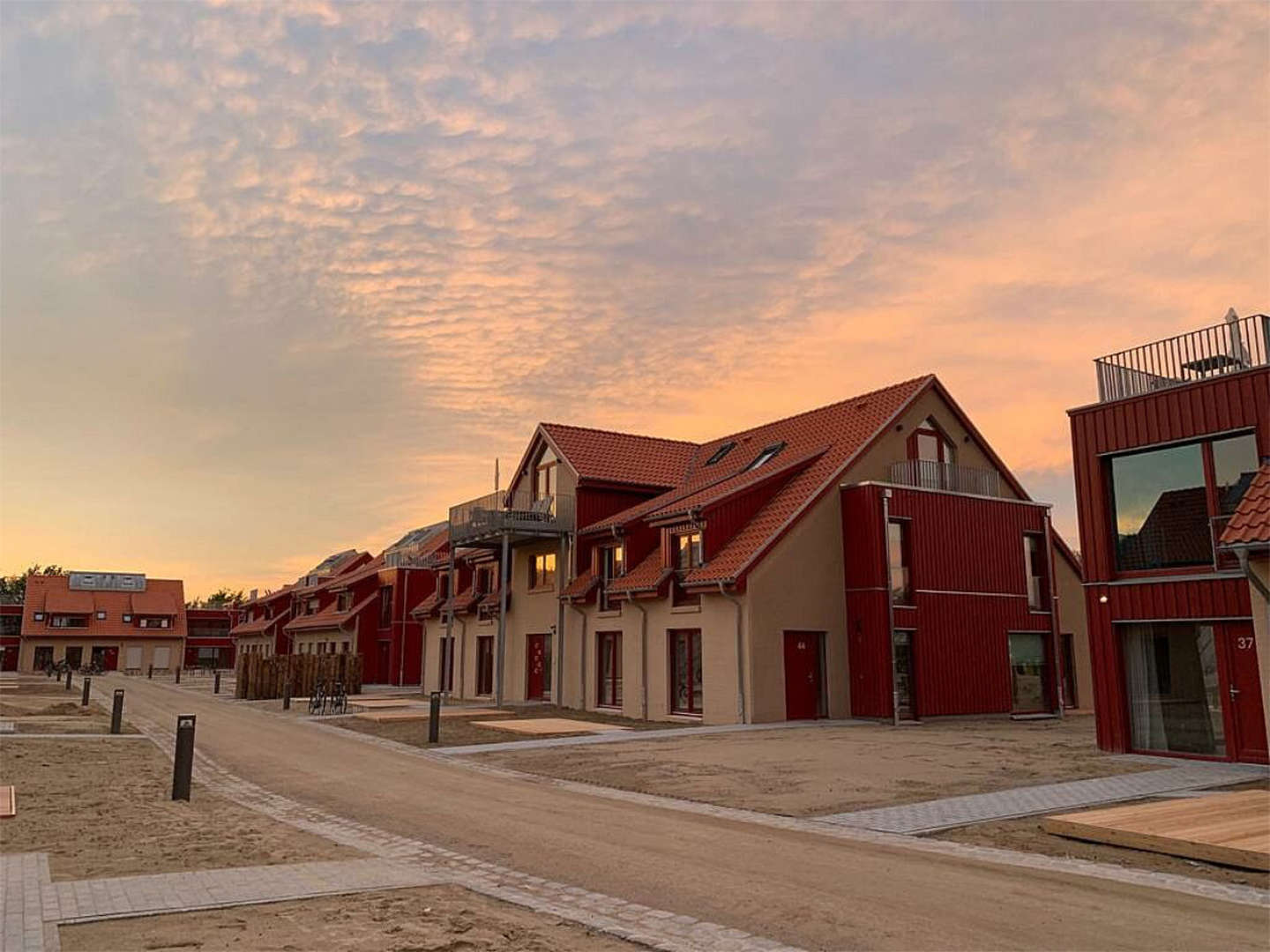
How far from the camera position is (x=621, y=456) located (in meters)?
32.9

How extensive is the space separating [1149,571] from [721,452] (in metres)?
18.0

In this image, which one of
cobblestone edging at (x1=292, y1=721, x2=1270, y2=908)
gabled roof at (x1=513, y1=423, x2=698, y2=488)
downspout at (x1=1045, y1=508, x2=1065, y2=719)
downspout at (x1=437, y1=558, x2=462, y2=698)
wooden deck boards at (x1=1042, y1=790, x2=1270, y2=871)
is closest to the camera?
cobblestone edging at (x1=292, y1=721, x2=1270, y2=908)

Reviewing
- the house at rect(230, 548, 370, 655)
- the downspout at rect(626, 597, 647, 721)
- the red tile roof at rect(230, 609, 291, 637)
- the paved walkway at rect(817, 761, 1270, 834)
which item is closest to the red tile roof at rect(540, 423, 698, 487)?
the downspout at rect(626, 597, 647, 721)

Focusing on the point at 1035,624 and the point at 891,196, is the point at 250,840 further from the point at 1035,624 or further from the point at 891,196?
the point at 1035,624

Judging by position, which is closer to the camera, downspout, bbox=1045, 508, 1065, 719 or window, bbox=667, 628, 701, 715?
window, bbox=667, 628, 701, 715

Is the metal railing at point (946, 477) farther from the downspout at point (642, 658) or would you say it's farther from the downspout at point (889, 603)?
the downspout at point (642, 658)

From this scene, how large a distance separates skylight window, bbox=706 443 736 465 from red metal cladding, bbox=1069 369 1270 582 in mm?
15803

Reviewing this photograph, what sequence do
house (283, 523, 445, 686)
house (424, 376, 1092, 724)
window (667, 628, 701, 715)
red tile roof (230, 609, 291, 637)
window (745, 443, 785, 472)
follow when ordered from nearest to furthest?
house (424, 376, 1092, 724)
window (667, 628, 701, 715)
window (745, 443, 785, 472)
house (283, 523, 445, 686)
red tile roof (230, 609, 291, 637)

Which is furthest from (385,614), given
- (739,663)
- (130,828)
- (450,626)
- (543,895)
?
(543,895)

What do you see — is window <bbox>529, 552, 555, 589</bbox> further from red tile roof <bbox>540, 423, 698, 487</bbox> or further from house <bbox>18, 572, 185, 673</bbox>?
house <bbox>18, 572, 185, 673</bbox>

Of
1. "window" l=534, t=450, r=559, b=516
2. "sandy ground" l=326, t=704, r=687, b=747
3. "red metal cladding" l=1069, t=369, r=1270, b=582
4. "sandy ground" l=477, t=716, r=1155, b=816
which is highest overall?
"window" l=534, t=450, r=559, b=516

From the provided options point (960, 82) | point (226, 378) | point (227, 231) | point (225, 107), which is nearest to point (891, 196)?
point (960, 82)

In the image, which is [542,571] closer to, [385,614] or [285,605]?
[385,614]

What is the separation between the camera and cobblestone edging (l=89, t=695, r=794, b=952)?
5949 mm
